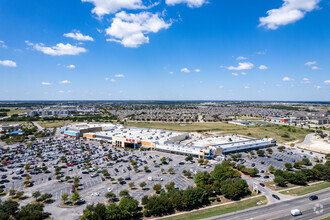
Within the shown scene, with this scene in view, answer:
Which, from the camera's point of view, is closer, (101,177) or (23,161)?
(101,177)

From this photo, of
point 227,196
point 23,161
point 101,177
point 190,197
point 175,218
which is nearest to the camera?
point 175,218

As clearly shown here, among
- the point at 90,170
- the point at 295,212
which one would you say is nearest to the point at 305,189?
the point at 295,212

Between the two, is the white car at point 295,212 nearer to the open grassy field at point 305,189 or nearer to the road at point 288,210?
the road at point 288,210

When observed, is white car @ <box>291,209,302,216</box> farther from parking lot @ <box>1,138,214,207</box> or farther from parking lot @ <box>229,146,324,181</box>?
parking lot @ <box>1,138,214,207</box>

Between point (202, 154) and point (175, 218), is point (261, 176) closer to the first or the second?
point (202, 154)

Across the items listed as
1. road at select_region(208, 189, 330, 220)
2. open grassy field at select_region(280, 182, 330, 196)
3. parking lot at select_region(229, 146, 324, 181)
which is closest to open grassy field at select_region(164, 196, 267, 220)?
road at select_region(208, 189, 330, 220)

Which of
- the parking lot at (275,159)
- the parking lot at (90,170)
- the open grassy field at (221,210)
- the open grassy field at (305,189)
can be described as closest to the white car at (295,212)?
the open grassy field at (221,210)

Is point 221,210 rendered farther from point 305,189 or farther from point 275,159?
point 275,159

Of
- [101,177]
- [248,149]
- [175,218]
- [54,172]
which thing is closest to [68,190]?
[101,177]
